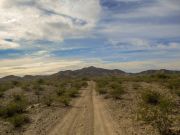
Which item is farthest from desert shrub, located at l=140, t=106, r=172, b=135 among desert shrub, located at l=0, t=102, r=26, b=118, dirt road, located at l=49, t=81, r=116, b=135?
desert shrub, located at l=0, t=102, r=26, b=118

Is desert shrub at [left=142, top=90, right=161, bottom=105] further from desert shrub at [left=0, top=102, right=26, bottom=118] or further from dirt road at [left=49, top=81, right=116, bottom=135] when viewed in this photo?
desert shrub at [left=0, top=102, right=26, bottom=118]

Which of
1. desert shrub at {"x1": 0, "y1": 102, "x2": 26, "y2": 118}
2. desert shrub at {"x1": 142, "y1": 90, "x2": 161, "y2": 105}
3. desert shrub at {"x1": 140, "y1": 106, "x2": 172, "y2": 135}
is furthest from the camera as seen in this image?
desert shrub at {"x1": 142, "y1": 90, "x2": 161, "y2": 105}

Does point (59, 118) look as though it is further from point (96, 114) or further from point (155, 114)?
point (155, 114)

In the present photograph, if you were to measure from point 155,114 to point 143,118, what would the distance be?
1.28 meters

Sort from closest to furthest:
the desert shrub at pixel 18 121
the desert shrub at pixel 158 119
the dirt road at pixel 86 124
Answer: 1. the desert shrub at pixel 158 119
2. the dirt road at pixel 86 124
3. the desert shrub at pixel 18 121

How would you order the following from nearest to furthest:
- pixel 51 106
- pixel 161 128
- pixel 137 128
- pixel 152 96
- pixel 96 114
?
pixel 161 128 < pixel 137 128 < pixel 96 114 < pixel 152 96 < pixel 51 106

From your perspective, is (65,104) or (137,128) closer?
(137,128)

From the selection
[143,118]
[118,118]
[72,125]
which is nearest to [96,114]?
[118,118]

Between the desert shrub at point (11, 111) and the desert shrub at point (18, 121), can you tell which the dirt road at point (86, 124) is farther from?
the desert shrub at point (11, 111)

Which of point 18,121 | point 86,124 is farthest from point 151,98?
point 18,121

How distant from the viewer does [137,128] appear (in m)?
17.3

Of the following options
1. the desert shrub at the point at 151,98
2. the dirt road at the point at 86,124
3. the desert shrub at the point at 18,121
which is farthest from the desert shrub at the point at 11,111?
the desert shrub at the point at 151,98

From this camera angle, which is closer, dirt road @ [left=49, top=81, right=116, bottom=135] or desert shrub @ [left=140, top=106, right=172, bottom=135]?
desert shrub @ [left=140, top=106, right=172, bottom=135]

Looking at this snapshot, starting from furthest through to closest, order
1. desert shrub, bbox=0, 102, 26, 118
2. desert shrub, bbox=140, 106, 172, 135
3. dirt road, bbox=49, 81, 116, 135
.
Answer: desert shrub, bbox=0, 102, 26, 118 → dirt road, bbox=49, 81, 116, 135 → desert shrub, bbox=140, 106, 172, 135
